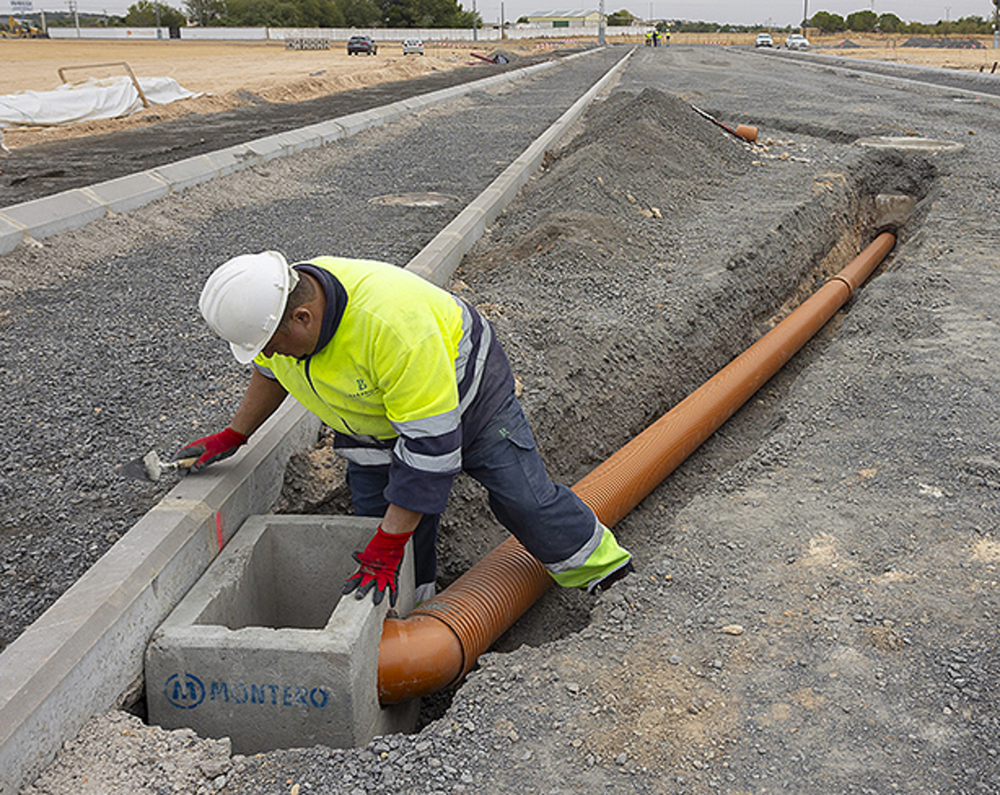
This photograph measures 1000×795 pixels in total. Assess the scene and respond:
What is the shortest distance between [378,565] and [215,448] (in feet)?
3.33

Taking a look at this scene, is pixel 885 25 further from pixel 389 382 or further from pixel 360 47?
pixel 389 382

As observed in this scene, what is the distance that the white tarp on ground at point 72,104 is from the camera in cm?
1531

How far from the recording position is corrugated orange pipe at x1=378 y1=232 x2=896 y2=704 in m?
3.21

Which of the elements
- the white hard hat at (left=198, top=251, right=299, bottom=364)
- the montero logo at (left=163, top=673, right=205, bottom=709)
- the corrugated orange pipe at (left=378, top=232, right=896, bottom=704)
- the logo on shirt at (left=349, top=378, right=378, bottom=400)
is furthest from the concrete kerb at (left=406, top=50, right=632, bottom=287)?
the montero logo at (left=163, top=673, right=205, bottom=709)

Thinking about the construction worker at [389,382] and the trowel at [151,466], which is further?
the trowel at [151,466]

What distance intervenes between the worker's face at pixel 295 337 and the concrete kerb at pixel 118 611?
934 mm

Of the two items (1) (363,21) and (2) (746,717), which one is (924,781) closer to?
(2) (746,717)

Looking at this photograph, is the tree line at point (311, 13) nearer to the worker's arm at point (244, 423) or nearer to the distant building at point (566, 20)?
the distant building at point (566, 20)

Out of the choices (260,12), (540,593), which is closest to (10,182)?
(540,593)

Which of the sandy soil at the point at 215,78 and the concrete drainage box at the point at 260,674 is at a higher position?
the sandy soil at the point at 215,78

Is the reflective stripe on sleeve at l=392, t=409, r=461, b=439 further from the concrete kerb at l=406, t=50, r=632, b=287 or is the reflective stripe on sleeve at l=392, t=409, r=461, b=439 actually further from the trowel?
the concrete kerb at l=406, t=50, r=632, b=287

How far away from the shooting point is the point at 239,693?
292 cm

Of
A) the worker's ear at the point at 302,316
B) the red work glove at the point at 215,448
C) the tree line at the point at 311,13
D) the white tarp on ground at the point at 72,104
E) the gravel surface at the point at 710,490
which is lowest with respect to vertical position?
the gravel surface at the point at 710,490

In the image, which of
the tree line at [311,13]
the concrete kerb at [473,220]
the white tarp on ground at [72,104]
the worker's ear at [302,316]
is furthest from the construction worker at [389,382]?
the tree line at [311,13]
